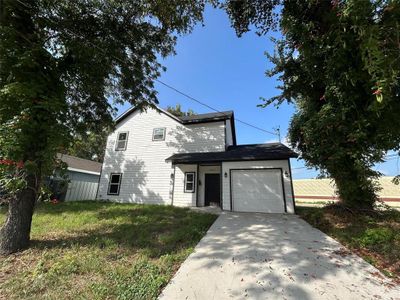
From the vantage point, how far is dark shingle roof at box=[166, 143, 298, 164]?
9.72m

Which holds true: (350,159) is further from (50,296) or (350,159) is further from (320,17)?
(50,296)

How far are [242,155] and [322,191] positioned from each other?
43.8 ft

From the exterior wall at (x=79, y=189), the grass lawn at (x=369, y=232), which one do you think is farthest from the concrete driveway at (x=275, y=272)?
the exterior wall at (x=79, y=189)

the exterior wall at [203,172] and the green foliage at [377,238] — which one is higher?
the exterior wall at [203,172]

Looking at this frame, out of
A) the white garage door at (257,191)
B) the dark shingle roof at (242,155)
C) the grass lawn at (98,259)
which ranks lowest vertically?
the grass lawn at (98,259)

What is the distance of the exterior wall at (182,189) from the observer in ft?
38.5

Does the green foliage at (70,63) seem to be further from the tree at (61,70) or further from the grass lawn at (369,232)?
the grass lawn at (369,232)

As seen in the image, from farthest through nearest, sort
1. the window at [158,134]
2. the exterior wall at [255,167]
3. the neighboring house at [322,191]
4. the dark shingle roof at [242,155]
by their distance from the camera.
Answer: the neighboring house at [322,191] → the window at [158,134] → the dark shingle roof at [242,155] → the exterior wall at [255,167]

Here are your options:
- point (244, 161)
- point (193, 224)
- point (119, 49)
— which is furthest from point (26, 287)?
point (244, 161)

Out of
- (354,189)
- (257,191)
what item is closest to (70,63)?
(257,191)

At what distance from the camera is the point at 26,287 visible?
10.6ft

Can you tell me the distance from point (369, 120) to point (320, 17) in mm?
3992

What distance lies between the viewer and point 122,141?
47.3ft

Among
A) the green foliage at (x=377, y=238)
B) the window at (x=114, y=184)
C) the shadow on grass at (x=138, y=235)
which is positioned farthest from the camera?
the window at (x=114, y=184)
